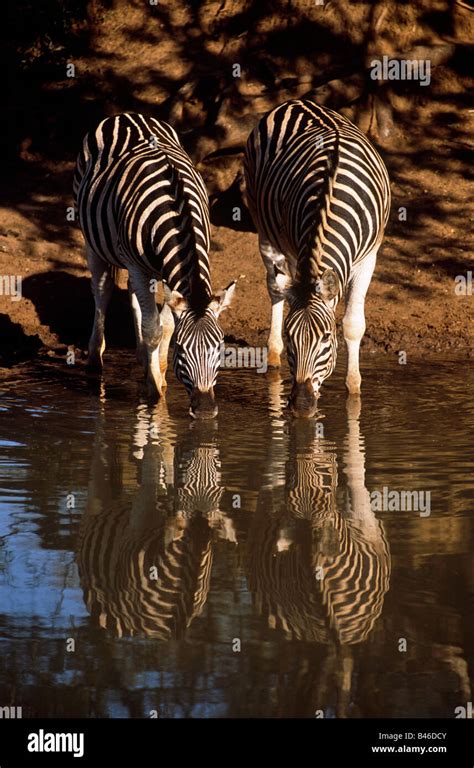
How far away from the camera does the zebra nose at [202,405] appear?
356 inches

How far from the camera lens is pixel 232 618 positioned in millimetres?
5406

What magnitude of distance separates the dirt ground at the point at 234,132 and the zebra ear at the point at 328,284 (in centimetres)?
319

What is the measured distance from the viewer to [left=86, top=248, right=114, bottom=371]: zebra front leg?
1173 centimetres

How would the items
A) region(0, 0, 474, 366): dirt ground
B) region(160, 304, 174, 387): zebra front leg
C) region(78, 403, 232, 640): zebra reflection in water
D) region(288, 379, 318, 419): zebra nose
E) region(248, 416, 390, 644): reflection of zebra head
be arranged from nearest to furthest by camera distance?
region(248, 416, 390, 644): reflection of zebra head < region(78, 403, 232, 640): zebra reflection in water < region(288, 379, 318, 419): zebra nose < region(160, 304, 174, 387): zebra front leg < region(0, 0, 474, 366): dirt ground

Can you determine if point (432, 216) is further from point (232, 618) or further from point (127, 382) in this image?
point (232, 618)

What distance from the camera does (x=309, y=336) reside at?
9.05 metres

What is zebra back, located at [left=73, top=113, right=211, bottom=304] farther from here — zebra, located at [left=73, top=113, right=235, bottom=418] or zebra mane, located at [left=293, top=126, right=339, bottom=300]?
zebra mane, located at [left=293, top=126, right=339, bottom=300]

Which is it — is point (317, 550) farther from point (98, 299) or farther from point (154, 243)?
point (98, 299)

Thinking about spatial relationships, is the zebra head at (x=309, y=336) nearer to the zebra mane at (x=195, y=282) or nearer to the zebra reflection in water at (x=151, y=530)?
the zebra mane at (x=195, y=282)

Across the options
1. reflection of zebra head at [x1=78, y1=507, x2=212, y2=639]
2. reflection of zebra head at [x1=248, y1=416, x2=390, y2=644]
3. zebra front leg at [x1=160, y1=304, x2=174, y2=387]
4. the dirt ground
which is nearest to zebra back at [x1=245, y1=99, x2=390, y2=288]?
zebra front leg at [x1=160, y1=304, x2=174, y2=387]

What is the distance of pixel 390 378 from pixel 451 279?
308 cm

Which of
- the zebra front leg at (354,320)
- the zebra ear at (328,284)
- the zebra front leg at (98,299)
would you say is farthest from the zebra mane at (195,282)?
the zebra front leg at (98,299)

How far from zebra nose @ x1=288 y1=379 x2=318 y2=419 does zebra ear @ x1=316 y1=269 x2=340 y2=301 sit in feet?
2.46

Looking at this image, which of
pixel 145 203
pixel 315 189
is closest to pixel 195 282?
pixel 145 203
